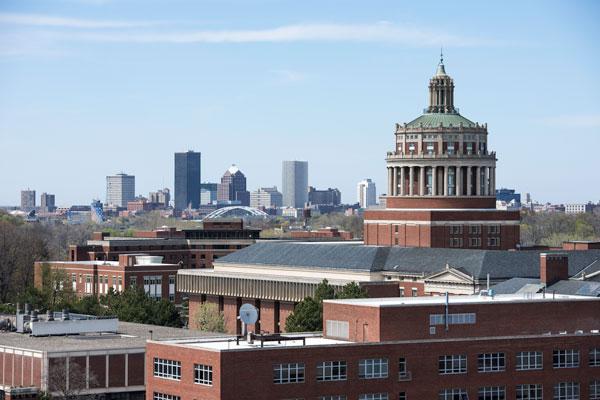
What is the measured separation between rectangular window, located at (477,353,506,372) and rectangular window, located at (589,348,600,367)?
19.5 ft

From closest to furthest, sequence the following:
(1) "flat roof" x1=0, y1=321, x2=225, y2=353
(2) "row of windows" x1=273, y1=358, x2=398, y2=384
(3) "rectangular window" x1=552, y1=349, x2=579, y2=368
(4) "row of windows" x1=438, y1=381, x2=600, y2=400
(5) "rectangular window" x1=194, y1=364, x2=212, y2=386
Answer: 1. (5) "rectangular window" x1=194, y1=364, x2=212, y2=386
2. (2) "row of windows" x1=273, y1=358, x2=398, y2=384
3. (4) "row of windows" x1=438, y1=381, x2=600, y2=400
4. (3) "rectangular window" x1=552, y1=349, x2=579, y2=368
5. (1) "flat roof" x1=0, y1=321, x2=225, y2=353

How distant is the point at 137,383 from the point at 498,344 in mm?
27660

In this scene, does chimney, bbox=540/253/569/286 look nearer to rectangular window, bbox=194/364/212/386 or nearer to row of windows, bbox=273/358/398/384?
row of windows, bbox=273/358/398/384

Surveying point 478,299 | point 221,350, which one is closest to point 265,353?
point 221,350

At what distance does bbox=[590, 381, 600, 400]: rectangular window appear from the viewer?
4424 inches

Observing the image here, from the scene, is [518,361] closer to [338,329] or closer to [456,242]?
[338,329]

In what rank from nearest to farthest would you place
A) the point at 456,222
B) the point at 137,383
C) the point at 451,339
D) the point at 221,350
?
1. the point at 221,350
2. the point at 451,339
3. the point at 137,383
4. the point at 456,222

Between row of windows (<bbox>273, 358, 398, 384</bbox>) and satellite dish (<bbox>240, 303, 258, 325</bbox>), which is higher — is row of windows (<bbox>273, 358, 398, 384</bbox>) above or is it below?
below

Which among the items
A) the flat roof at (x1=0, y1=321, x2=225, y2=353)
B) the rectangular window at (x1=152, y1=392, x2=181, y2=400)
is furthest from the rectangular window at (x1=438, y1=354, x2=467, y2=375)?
the flat roof at (x1=0, y1=321, x2=225, y2=353)

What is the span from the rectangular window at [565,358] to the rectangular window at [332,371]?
14175mm

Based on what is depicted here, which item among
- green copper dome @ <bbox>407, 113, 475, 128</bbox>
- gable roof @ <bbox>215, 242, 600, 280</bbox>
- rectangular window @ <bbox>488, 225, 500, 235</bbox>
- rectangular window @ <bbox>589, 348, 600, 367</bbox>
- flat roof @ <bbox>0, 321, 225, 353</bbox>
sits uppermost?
green copper dome @ <bbox>407, 113, 475, 128</bbox>

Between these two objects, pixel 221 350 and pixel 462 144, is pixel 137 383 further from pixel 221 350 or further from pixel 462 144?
pixel 462 144

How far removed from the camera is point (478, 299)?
384 feet

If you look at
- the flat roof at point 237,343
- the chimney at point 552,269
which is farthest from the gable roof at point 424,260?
the flat roof at point 237,343
